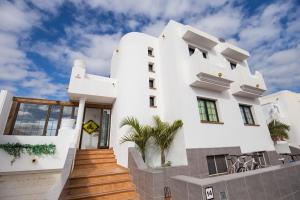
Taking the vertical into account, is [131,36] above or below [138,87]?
above

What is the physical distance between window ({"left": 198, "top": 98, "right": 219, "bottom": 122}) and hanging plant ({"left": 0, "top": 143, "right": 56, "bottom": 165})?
8.13 meters

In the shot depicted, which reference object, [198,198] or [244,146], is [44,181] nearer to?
[198,198]

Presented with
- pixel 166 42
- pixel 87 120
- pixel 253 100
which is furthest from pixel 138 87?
pixel 253 100

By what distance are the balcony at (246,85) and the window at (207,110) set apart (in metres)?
2.09

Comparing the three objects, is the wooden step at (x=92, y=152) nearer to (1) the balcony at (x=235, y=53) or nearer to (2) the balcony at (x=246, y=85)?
(2) the balcony at (x=246, y=85)

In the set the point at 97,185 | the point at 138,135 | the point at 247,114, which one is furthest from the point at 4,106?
the point at 247,114

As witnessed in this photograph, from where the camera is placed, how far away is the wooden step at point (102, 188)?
4855 mm

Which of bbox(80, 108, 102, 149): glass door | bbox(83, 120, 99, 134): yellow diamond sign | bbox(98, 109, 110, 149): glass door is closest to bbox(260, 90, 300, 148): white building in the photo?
bbox(98, 109, 110, 149): glass door

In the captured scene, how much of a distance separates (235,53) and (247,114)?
4.53m

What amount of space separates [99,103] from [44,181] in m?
5.24

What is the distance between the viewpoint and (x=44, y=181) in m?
7.38

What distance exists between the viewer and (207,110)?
7.81 metres

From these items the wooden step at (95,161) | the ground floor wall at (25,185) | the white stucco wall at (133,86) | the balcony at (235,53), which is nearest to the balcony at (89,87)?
the white stucco wall at (133,86)

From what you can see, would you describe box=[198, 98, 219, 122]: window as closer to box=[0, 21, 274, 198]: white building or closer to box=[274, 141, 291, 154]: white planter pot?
box=[0, 21, 274, 198]: white building
